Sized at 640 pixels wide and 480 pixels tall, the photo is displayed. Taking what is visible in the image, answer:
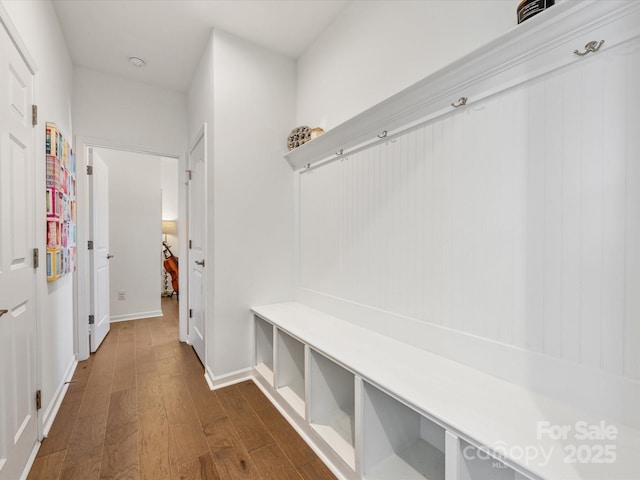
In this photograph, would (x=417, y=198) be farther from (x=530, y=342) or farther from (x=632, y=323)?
(x=632, y=323)

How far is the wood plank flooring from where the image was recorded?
146 cm

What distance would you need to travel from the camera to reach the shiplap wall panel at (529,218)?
92 cm

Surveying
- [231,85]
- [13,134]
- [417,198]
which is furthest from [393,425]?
[231,85]

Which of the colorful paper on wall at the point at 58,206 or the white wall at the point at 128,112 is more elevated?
the white wall at the point at 128,112

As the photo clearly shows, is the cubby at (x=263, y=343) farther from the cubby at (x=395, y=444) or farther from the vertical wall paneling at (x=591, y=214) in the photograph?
the vertical wall paneling at (x=591, y=214)

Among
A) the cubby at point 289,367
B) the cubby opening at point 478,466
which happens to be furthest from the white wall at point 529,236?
the cubby at point 289,367

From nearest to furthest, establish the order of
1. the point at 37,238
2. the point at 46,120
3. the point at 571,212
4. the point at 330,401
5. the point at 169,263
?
the point at 571,212, the point at 37,238, the point at 330,401, the point at 46,120, the point at 169,263

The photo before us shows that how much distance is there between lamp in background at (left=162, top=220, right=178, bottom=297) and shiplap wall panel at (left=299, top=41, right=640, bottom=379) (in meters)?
4.92

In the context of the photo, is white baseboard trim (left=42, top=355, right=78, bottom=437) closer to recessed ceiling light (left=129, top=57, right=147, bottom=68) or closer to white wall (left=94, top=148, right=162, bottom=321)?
white wall (left=94, top=148, right=162, bottom=321)

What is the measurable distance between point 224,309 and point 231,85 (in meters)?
1.75

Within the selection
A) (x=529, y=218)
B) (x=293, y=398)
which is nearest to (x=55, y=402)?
(x=293, y=398)

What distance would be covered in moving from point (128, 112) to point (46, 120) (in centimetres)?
122

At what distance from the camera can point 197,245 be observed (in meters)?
2.88

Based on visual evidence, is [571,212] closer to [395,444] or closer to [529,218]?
[529,218]
